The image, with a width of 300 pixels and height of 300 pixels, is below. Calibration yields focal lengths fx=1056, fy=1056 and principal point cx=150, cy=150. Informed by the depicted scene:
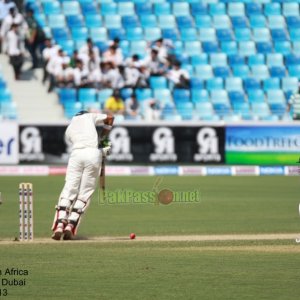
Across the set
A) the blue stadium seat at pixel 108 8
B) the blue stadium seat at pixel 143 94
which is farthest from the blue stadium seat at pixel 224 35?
the blue stadium seat at pixel 143 94

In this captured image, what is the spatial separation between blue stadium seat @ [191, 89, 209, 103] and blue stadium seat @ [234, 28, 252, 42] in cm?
334

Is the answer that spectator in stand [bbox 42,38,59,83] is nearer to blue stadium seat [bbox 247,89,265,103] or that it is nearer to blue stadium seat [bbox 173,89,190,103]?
blue stadium seat [bbox 173,89,190,103]

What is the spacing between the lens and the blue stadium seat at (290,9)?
114 ft

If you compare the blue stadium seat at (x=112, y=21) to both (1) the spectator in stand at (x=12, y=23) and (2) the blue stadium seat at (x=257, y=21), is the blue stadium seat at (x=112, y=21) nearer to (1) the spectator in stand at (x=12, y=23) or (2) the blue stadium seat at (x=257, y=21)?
(1) the spectator in stand at (x=12, y=23)

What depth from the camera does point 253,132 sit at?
29.0 metres

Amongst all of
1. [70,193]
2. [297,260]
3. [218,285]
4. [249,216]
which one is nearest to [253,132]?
[249,216]

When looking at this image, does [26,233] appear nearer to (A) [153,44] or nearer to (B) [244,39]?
(A) [153,44]

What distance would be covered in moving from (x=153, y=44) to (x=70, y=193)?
18010 millimetres

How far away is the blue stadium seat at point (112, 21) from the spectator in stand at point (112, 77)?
3385 mm

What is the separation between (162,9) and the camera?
33.5 m

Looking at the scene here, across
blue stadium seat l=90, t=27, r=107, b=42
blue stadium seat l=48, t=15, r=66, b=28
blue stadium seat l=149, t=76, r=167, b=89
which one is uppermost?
blue stadium seat l=48, t=15, r=66, b=28

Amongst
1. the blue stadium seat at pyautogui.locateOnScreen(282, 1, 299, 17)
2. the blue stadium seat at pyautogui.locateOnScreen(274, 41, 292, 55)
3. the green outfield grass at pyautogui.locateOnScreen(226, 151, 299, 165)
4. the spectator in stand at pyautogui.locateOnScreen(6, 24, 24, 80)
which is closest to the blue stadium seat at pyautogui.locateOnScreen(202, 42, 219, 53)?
the blue stadium seat at pyautogui.locateOnScreen(274, 41, 292, 55)

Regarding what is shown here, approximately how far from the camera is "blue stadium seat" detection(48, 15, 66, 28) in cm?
3186

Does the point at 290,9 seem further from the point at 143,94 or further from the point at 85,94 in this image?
the point at 85,94
